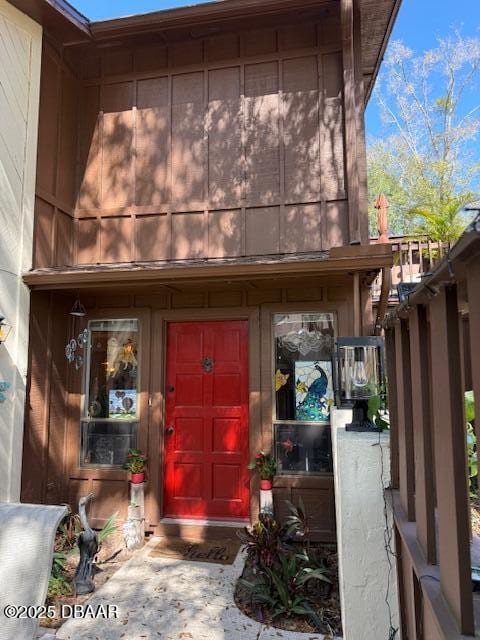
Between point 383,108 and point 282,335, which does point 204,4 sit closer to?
point 282,335

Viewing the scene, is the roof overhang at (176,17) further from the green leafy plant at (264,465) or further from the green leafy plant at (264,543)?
the green leafy plant at (264,543)

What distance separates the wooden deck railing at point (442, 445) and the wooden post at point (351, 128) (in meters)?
3.30

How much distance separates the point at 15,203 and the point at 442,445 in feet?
14.9

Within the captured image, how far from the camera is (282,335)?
182 inches

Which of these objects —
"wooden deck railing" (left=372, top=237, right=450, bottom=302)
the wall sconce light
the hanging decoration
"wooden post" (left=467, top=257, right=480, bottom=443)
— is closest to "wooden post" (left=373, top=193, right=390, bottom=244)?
the hanging decoration

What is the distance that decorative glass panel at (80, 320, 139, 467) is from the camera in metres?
4.79

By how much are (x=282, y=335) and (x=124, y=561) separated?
8.73 feet

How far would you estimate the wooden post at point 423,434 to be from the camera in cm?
113

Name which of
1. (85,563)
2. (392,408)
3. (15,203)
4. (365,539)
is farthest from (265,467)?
(15,203)

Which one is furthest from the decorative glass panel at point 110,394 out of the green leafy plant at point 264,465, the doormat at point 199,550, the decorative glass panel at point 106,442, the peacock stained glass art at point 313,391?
the peacock stained glass art at point 313,391

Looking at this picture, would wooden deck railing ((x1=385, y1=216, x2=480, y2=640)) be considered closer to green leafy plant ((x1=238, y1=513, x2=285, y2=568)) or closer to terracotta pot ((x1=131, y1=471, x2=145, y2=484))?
green leafy plant ((x1=238, y1=513, x2=285, y2=568))

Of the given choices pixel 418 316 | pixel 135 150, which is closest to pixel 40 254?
pixel 135 150

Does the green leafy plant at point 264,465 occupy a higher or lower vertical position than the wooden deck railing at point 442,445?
lower

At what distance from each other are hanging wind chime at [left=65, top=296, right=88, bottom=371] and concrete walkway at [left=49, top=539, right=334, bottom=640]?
7.17ft
